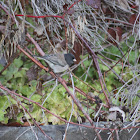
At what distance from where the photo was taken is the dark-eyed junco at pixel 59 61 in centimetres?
247

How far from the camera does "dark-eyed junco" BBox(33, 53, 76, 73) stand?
2.47 meters

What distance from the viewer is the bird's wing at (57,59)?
2.45m

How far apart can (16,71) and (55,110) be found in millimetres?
681

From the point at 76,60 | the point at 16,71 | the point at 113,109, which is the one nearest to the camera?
the point at 113,109

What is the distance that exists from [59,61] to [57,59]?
0.03 meters

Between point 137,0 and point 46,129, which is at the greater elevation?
point 137,0

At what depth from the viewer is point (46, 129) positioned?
85.6 inches

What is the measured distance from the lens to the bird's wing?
2.45 m

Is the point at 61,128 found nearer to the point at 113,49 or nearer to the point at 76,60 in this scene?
the point at 76,60

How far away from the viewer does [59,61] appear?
2.58 metres

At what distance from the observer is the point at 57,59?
102 inches

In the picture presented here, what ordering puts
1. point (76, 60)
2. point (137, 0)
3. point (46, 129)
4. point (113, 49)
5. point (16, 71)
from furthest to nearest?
point (113, 49) < point (137, 0) < point (16, 71) < point (76, 60) < point (46, 129)

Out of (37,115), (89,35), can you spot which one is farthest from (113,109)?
(89,35)

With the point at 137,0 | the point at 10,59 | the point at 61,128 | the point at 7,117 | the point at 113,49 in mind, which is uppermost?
the point at 137,0
